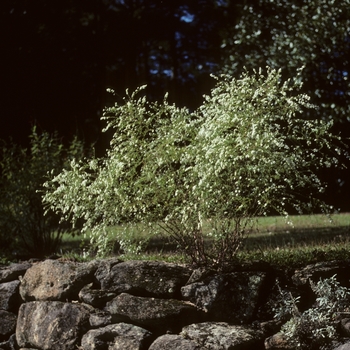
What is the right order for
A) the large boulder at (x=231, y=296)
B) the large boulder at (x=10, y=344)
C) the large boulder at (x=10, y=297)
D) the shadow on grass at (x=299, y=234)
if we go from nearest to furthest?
1. the large boulder at (x=231, y=296)
2. the large boulder at (x=10, y=344)
3. the large boulder at (x=10, y=297)
4. the shadow on grass at (x=299, y=234)

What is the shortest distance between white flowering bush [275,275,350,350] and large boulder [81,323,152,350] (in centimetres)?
121

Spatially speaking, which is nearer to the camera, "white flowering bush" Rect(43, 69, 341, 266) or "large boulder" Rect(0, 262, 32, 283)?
"white flowering bush" Rect(43, 69, 341, 266)

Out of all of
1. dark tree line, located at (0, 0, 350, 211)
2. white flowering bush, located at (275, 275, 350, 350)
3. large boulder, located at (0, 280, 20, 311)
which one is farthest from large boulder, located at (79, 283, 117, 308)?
dark tree line, located at (0, 0, 350, 211)

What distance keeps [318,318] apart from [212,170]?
4.71 feet

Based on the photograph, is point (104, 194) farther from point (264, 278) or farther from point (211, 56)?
point (211, 56)

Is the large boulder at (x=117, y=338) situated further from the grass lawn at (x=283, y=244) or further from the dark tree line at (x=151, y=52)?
the dark tree line at (x=151, y=52)

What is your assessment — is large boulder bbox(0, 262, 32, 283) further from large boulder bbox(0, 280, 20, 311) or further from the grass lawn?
the grass lawn

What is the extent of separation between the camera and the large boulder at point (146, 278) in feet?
16.8

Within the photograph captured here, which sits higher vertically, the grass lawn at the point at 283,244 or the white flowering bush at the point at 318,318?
the grass lawn at the point at 283,244

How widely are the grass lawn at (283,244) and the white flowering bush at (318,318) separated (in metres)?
0.59

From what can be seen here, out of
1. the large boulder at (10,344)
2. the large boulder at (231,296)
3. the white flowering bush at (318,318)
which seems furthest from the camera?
the large boulder at (10,344)

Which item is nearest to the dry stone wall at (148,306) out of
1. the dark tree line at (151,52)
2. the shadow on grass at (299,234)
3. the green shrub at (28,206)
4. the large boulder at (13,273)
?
the large boulder at (13,273)

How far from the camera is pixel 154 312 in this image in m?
4.96

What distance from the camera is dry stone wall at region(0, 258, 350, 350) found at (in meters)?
4.66
